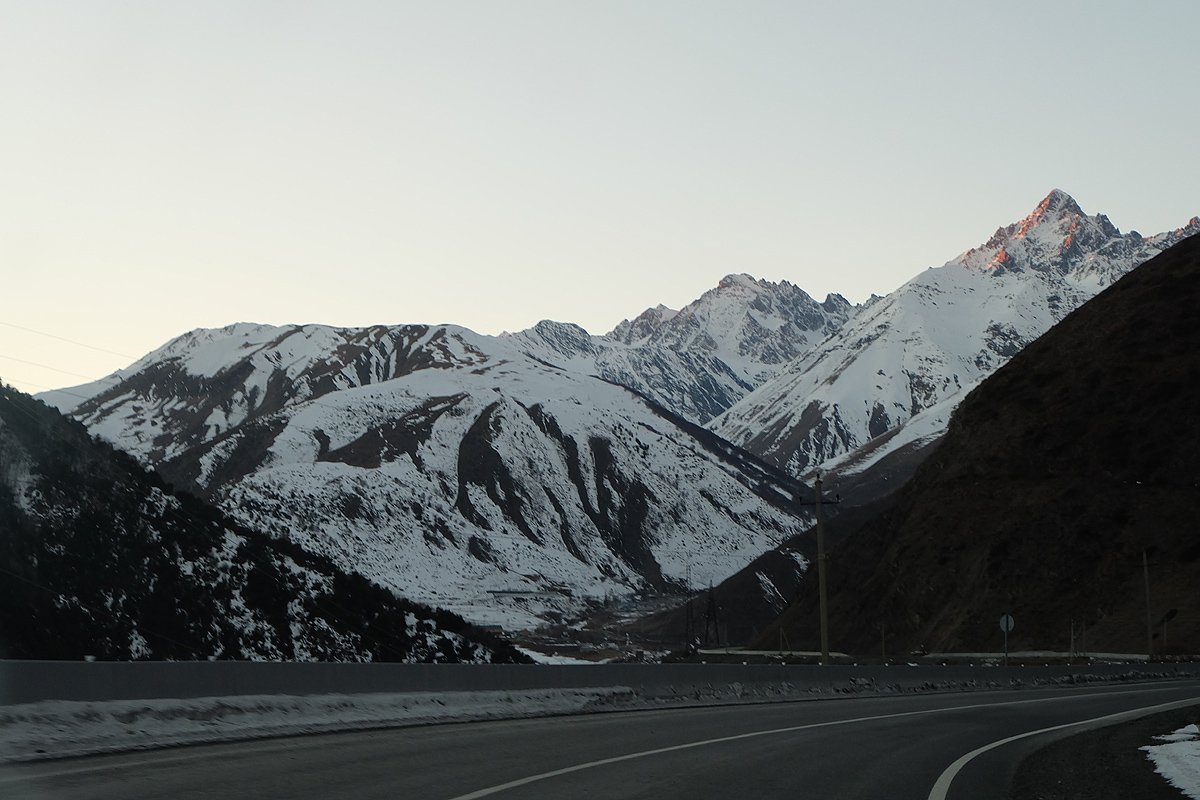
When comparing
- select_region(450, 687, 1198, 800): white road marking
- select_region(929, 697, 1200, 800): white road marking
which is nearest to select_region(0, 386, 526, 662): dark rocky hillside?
select_region(450, 687, 1198, 800): white road marking

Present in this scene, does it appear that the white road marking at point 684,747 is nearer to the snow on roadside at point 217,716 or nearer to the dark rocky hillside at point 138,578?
the snow on roadside at point 217,716

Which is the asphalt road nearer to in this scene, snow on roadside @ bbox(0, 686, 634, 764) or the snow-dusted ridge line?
snow on roadside @ bbox(0, 686, 634, 764)

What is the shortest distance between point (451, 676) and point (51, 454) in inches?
1585

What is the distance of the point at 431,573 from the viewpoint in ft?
642

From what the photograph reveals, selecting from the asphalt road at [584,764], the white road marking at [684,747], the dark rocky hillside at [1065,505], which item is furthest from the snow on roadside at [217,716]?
the dark rocky hillside at [1065,505]

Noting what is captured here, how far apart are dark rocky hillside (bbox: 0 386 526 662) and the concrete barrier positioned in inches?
895

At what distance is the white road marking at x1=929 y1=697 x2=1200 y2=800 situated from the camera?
1293 cm

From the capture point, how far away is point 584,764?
13.9 meters

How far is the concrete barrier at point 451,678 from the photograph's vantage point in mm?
14883

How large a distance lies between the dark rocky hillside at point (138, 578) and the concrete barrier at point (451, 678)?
22724mm

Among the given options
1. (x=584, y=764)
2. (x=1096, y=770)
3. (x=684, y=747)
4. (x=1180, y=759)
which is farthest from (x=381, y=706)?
(x=1180, y=759)

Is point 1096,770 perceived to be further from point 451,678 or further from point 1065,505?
point 1065,505

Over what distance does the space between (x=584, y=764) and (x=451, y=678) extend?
31.7ft

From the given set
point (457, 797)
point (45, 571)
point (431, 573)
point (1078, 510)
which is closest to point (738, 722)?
point (457, 797)
